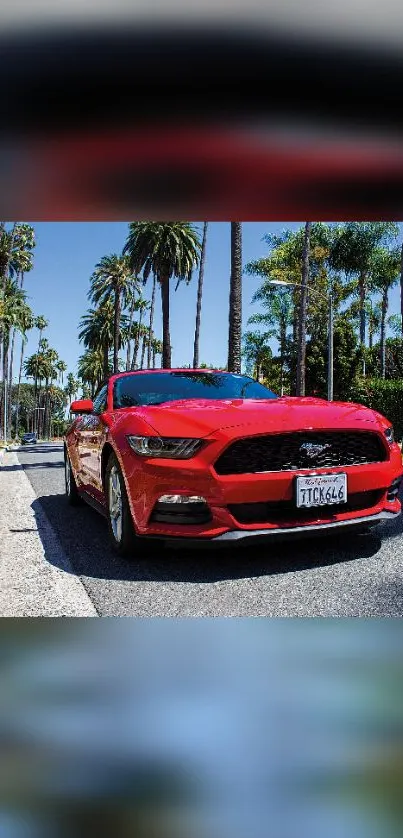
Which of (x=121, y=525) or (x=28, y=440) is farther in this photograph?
(x=28, y=440)

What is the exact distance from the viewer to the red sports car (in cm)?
287

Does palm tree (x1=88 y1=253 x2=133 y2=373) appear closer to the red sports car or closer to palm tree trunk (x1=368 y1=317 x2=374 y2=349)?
the red sports car

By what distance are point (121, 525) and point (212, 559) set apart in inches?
18.1

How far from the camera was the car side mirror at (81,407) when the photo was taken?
4184mm

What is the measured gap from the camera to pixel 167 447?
2945mm

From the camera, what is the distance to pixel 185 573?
3064 millimetres

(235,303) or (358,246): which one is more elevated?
(358,246)

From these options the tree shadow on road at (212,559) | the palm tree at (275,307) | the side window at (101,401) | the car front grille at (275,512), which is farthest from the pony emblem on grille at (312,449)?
the palm tree at (275,307)

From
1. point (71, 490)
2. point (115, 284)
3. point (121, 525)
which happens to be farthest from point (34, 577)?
point (115, 284)
